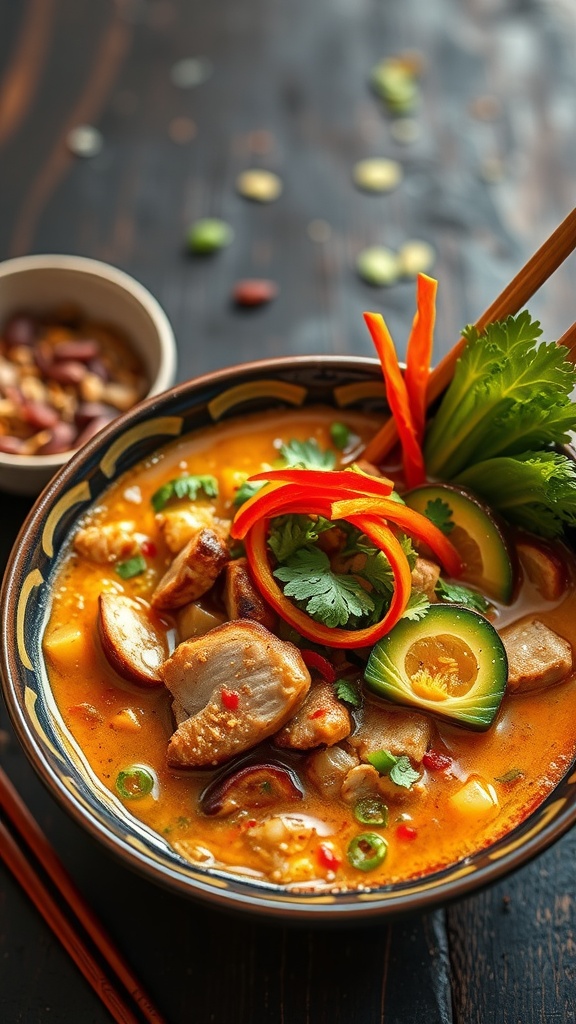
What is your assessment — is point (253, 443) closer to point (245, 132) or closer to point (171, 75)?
point (245, 132)

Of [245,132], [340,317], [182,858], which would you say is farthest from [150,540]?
[245,132]

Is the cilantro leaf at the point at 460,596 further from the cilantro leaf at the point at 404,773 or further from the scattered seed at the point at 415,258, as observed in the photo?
the scattered seed at the point at 415,258

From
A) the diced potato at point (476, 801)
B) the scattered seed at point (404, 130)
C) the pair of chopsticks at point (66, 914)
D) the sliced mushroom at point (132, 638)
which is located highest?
the scattered seed at point (404, 130)

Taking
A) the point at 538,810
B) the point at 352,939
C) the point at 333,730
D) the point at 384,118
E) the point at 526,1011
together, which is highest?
the point at 384,118

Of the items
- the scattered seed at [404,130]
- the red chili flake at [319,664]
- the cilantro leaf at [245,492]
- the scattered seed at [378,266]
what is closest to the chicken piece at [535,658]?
the red chili flake at [319,664]

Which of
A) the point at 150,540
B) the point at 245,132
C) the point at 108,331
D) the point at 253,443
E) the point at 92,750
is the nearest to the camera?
the point at 92,750

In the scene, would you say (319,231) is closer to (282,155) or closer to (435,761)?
(282,155)

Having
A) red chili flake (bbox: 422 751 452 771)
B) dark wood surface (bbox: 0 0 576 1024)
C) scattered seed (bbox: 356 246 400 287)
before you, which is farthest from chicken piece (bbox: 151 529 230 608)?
scattered seed (bbox: 356 246 400 287)
